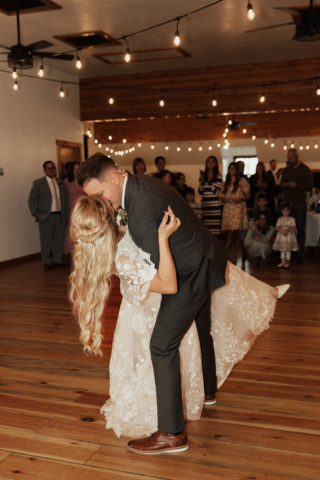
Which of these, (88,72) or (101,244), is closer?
(101,244)

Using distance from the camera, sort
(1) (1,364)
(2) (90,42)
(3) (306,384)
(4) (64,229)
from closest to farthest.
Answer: (3) (306,384) < (1) (1,364) < (2) (90,42) < (4) (64,229)

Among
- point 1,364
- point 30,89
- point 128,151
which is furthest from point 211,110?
point 1,364

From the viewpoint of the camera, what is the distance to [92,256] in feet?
5.97

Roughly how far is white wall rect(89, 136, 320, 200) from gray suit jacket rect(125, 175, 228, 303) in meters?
10.6

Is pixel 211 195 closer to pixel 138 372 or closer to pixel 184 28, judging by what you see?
pixel 184 28

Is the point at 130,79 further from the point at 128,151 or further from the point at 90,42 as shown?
the point at 128,151

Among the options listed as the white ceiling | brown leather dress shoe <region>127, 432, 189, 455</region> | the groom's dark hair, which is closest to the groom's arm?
the groom's dark hair

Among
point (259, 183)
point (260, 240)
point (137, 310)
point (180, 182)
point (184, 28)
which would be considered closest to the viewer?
point (137, 310)

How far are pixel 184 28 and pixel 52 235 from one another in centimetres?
351

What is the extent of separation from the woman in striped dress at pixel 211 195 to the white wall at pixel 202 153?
228 inches

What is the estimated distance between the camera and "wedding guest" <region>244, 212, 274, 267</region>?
21.2 ft

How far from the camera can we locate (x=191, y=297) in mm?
1896

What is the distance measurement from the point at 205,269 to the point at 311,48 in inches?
247

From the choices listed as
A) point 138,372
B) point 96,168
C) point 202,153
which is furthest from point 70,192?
point 202,153
